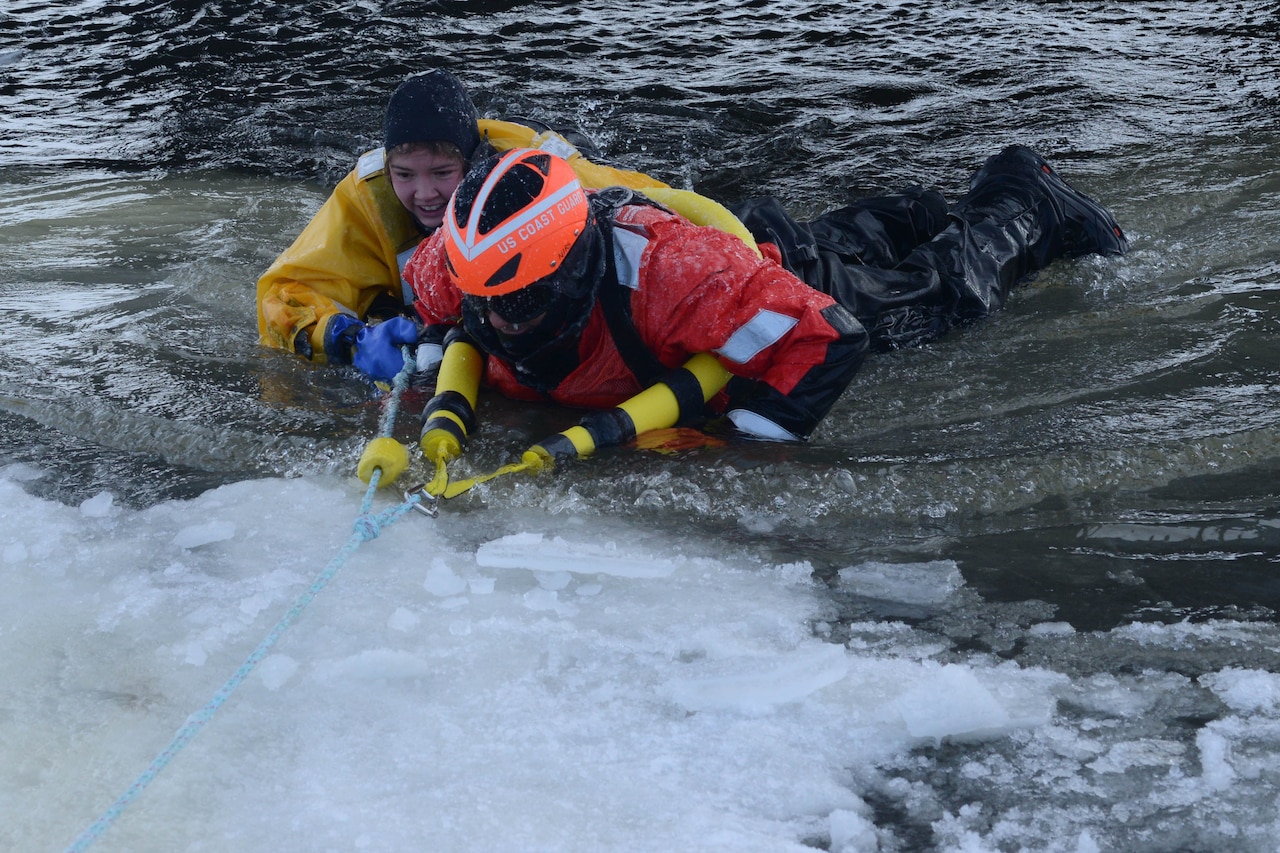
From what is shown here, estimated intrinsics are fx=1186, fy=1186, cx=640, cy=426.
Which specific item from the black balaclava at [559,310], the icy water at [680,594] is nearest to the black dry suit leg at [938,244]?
the icy water at [680,594]

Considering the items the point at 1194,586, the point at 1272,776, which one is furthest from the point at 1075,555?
the point at 1272,776

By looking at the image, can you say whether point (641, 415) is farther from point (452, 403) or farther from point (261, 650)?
point (261, 650)

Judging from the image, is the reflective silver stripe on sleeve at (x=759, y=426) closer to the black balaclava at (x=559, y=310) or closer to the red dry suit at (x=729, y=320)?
the red dry suit at (x=729, y=320)

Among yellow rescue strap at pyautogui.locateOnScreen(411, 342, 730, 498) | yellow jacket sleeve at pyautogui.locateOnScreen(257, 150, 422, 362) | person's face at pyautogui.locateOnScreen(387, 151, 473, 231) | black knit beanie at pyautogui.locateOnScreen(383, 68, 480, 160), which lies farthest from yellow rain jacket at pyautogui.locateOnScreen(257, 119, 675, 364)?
yellow rescue strap at pyautogui.locateOnScreen(411, 342, 730, 498)

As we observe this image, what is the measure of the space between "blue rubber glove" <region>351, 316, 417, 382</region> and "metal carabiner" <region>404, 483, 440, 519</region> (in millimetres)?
1009

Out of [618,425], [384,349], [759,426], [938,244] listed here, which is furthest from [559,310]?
[938,244]

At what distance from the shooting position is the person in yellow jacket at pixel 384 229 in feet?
13.8

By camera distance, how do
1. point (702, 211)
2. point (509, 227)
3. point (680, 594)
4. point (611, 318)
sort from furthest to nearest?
point (702, 211)
point (611, 318)
point (509, 227)
point (680, 594)

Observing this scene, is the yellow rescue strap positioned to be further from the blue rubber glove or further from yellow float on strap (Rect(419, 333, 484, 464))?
the blue rubber glove

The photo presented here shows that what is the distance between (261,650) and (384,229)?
238 centimetres

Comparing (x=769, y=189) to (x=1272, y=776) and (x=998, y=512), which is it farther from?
(x=1272, y=776)

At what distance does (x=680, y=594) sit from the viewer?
285 cm

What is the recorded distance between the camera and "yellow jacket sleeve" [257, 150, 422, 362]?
14.5 feet

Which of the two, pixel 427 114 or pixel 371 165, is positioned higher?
pixel 427 114
